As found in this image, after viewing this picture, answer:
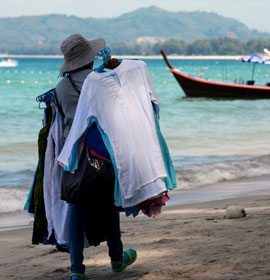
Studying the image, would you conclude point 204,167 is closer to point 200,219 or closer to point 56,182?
point 200,219

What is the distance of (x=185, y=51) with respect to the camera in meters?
152

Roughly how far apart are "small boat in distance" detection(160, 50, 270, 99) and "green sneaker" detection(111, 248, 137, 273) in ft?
86.7

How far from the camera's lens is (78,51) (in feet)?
15.1

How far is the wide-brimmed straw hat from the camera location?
4.59 m

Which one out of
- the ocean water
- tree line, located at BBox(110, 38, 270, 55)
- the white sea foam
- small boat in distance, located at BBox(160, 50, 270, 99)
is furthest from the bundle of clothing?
tree line, located at BBox(110, 38, 270, 55)

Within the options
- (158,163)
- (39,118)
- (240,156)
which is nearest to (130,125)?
(158,163)

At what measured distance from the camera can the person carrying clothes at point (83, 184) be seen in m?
4.36

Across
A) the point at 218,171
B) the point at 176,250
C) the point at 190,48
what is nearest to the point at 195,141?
the point at 218,171

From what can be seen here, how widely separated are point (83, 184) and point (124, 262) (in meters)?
0.67

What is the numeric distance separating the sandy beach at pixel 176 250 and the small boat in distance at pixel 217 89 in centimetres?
2421

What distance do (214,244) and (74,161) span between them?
1397 millimetres

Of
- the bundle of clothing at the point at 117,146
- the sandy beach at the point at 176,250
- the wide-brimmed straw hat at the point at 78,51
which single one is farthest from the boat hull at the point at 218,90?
the bundle of clothing at the point at 117,146

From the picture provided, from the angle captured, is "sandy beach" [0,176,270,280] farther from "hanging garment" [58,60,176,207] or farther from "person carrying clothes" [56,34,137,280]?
"hanging garment" [58,60,176,207]

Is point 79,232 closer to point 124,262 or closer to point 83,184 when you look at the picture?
point 83,184
